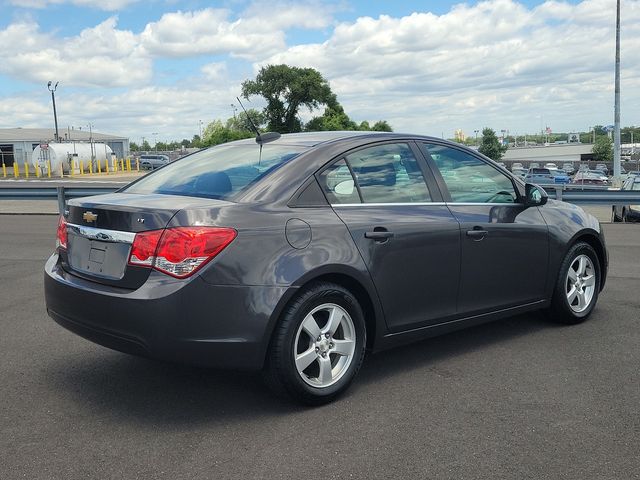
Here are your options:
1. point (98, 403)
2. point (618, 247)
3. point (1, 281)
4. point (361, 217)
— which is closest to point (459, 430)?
point (361, 217)

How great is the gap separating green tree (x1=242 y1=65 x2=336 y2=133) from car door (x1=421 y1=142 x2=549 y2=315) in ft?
238

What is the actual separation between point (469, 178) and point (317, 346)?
1.84 m

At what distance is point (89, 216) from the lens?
400 centimetres

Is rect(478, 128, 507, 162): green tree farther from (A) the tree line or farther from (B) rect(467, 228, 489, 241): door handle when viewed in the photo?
(B) rect(467, 228, 489, 241): door handle

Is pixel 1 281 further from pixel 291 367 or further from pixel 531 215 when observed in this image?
pixel 531 215

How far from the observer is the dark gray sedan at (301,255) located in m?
3.65

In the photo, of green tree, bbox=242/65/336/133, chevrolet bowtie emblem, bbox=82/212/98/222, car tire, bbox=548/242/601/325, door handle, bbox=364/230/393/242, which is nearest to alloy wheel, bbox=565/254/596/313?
car tire, bbox=548/242/601/325

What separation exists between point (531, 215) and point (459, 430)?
223 centimetres

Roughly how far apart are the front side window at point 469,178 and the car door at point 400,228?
0.57 ft

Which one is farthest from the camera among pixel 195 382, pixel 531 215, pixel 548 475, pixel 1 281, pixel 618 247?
pixel 618 247

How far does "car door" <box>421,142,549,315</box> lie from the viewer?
4836mm

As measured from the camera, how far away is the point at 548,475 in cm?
317

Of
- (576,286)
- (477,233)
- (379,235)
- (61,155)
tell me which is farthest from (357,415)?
(61,155)

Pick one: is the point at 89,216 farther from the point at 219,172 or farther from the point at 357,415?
the point at 357,415
